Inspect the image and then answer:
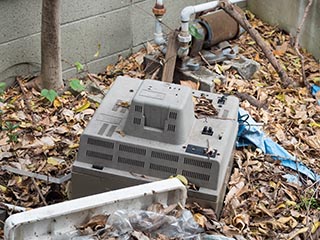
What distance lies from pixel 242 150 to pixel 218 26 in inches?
58.3

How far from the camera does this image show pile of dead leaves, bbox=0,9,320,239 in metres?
3.97

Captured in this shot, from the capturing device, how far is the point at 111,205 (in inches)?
125

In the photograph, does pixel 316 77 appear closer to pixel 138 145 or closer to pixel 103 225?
pixel 138 145

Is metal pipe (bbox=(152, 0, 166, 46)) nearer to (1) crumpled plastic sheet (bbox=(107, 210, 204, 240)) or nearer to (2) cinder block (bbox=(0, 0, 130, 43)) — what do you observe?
(2) cinder block (bbox=(0, 0, 130, 43))

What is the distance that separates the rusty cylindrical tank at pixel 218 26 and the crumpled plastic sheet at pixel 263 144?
114cm

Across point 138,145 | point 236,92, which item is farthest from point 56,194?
point 236,92

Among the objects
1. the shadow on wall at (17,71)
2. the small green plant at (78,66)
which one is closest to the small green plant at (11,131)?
the shadow on wall at (17,71)

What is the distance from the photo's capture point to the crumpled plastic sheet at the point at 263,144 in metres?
4.52

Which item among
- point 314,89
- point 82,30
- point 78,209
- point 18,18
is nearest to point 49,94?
point 18,18

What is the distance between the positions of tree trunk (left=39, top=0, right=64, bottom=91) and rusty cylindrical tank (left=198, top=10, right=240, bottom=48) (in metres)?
1.29

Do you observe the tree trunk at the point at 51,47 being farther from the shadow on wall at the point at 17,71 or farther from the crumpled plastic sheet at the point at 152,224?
the crumpled plastic sheet at the point at 152,224

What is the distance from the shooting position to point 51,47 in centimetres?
489

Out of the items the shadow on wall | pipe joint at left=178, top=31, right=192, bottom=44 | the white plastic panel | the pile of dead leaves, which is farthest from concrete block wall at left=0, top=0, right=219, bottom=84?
the white plastic panel

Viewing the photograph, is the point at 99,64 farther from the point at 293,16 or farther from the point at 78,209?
the point at 78,209
